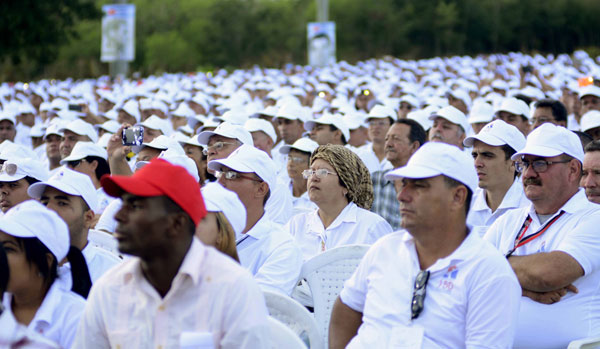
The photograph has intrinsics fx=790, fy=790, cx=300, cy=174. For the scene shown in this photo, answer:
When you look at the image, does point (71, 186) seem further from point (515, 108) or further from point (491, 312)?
point (515, 108)

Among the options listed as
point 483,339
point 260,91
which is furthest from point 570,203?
point 260,91

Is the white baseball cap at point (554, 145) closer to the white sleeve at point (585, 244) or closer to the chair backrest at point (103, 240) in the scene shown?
the white sleeve at point (585, 244)

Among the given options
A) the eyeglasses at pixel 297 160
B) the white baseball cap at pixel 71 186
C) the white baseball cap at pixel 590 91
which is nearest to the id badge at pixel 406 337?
the white baseball cap at pixel 71 186

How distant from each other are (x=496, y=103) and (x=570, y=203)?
6.42 meters

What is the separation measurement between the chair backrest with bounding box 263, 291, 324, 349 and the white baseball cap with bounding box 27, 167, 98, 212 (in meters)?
1.58

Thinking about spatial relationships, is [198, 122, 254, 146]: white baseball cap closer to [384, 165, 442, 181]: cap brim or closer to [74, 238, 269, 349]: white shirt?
[384, 165, 442, 181]: cap brim

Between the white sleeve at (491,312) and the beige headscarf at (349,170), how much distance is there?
2.48 m

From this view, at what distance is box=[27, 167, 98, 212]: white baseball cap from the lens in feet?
15.6

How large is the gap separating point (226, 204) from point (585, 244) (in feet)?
6.10

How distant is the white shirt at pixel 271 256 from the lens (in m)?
4.52

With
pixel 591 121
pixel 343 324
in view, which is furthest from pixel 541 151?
pixel 591 121

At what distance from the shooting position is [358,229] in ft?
18.3

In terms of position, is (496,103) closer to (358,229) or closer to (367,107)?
(367,107)

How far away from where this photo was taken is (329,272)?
185 inches
